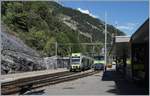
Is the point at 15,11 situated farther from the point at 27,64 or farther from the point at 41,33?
the point at 27,64

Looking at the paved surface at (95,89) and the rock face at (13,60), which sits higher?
the rock face at (13,60)

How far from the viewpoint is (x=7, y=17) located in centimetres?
10481

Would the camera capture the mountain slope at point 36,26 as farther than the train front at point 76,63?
Yes

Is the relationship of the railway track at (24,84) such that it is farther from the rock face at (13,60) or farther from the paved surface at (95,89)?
the rock face at (13,60)

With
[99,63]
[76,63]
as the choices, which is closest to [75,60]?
[76,63]

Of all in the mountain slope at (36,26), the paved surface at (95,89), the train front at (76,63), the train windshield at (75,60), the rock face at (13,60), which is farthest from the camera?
the mountain slope at (36,26)

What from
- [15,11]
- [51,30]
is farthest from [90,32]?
[15,11]

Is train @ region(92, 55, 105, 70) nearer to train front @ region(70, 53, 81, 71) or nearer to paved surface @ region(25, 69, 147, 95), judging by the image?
train front @ region(70, 53, 81, 71)

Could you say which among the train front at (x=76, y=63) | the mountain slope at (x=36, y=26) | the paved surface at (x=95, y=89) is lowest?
the paved surface at (x=95, y=89)

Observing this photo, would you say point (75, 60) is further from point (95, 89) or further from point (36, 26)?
point (95, 89)

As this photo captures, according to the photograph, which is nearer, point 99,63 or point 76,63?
point 76,63

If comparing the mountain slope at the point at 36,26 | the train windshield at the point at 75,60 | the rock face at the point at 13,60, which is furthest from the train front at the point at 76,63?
the mountain slope at the point at 36,26

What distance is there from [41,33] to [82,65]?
117 feet

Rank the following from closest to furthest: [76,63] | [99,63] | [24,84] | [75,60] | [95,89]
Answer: [95,89] < [24,84] < [76,63] < [75,60] < [99,63]
